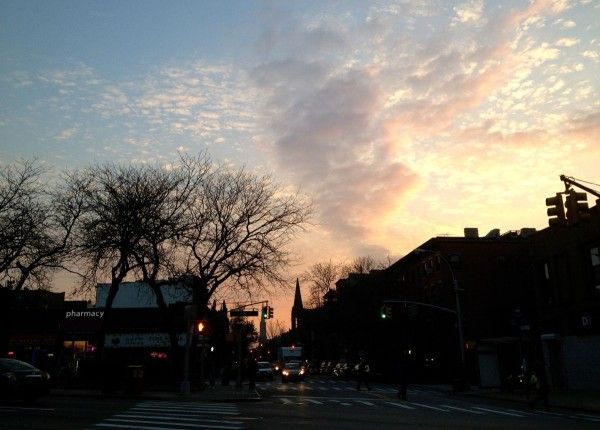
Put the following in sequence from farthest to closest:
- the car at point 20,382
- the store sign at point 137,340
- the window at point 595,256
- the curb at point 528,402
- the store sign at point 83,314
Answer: the store sign at point 137,340
the store sign at point 83,314
the window at point 595,256
the curb at point 528,402
the car at point 20,382

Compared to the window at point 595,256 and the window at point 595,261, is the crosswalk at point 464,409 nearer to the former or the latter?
the window at point 595,261

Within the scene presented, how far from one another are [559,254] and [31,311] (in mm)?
52393

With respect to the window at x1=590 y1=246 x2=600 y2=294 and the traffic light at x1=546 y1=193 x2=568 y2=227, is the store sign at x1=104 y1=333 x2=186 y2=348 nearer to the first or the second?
the window at x1=590 y1=246 x2=600 y2=294

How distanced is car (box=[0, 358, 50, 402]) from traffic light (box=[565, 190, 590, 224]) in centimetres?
2003

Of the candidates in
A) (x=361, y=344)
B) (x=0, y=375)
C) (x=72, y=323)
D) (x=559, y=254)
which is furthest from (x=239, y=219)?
(x=361, y=344)

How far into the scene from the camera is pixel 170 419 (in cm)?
1645

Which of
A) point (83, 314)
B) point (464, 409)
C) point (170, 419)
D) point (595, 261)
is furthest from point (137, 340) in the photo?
point (170, 419)

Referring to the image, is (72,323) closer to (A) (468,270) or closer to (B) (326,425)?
(A) (468,270)

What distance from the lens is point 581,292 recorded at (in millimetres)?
36250

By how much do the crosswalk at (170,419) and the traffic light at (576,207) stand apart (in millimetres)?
11055

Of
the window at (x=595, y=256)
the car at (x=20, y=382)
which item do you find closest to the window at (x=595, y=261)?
the window at (x=595, y=256)

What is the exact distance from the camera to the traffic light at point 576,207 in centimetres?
1616

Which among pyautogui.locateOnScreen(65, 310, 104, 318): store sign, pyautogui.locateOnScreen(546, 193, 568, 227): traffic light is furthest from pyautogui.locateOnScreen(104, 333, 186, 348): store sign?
pyautogui.locateOnScreen(546, 193, 568, 227): traffic light

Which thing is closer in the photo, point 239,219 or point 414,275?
point 239,219
